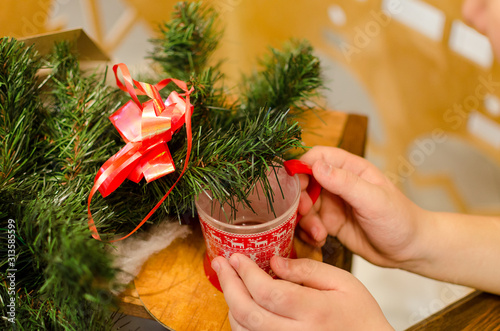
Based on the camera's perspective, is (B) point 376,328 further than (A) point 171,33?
No

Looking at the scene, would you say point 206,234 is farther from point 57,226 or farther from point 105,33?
point 105,33

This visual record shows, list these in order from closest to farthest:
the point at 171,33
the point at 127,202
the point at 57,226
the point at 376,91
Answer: the point at 57,226 → the point at 127,202 → the point at 171,33 → the point at 376,91

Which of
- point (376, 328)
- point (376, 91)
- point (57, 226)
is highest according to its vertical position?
point (57, 226)

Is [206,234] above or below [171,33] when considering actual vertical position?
below

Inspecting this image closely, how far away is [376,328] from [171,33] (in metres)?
0.45

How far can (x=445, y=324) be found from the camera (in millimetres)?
497

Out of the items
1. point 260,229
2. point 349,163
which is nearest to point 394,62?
point 349,163

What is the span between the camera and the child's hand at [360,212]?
47 cm

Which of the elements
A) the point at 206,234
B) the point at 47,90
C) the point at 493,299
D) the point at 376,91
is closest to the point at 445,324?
the point at 493,299

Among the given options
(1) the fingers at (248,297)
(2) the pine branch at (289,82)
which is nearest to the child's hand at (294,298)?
(1) the fingers at (248,297)

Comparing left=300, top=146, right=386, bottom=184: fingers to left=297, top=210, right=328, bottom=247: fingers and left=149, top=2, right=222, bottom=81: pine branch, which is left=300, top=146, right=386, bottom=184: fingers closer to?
left=297, top=210, right=328, bottom=247: fingers

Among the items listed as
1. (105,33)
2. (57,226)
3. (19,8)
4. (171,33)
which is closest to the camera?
(57,226)

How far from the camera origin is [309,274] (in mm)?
417

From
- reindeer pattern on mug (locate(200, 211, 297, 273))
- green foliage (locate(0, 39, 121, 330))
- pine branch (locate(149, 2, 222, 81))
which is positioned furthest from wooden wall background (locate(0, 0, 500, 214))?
reindeer pattern on mug (locate(200, 211, 297, 273))
